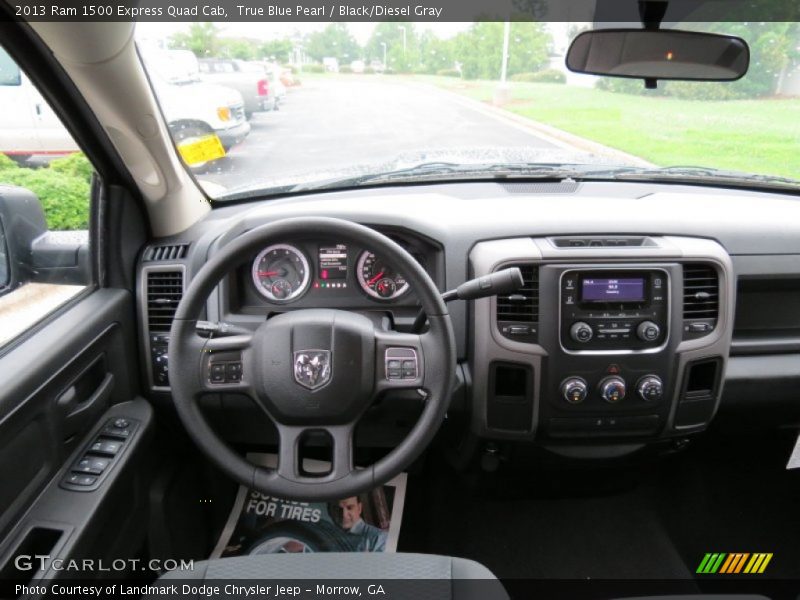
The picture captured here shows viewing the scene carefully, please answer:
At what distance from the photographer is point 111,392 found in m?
2.23

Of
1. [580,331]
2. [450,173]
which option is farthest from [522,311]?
[450,173]

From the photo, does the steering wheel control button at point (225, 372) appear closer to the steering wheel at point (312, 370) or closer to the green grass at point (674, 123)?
the steering wheel at point (312, 370)

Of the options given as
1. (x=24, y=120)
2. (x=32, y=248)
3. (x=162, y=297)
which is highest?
(x=24, y=120)

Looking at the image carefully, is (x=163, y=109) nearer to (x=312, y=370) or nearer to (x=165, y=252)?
(x=165, y=252)

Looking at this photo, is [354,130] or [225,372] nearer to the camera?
[225,372]

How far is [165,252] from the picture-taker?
232 centimetres

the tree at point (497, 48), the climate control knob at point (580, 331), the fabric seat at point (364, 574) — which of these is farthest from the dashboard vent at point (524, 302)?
the tree at point (497, 48)

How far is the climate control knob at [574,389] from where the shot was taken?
2.17 metres

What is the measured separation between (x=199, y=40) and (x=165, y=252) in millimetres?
716

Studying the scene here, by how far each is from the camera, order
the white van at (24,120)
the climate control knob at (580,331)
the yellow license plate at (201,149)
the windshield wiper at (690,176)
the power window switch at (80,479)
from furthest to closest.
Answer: the windshield wiper at (690,176), the yellow license plate at (201,149), the climate control knob at (580,331), the power window switch at (80,479), the white van at (24,120)

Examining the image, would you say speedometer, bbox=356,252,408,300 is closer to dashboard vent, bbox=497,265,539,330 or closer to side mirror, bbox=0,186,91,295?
dashboard vent, bbox=497,265,539,330

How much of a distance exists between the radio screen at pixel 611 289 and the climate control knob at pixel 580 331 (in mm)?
81

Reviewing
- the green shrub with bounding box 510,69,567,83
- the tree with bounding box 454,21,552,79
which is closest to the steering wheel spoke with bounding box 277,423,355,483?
the tree with bounding box 454,21,552,79

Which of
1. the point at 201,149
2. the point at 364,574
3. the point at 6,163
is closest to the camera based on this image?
the point at 364,574
